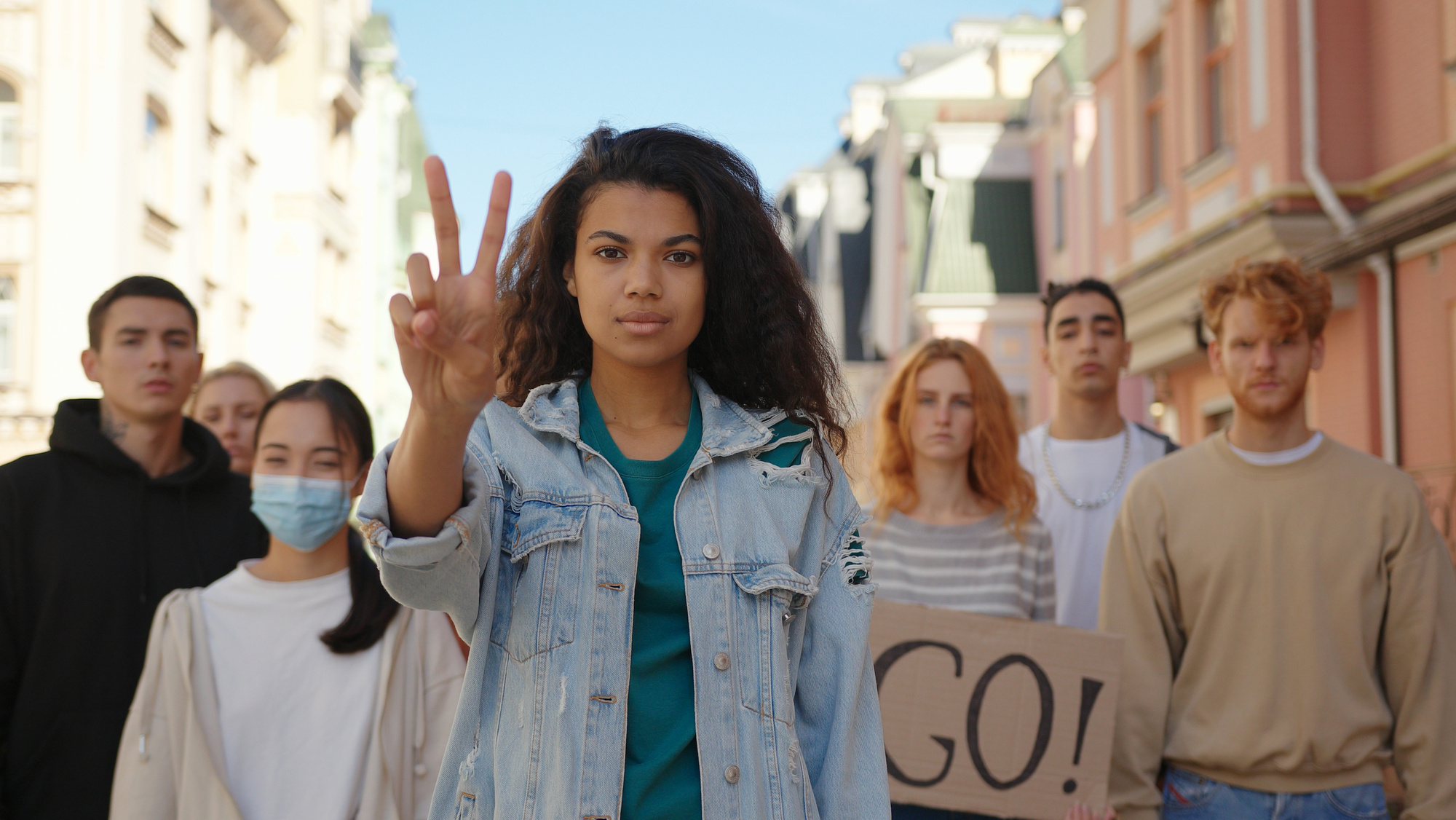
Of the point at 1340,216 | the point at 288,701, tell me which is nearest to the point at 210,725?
the point at 288,701

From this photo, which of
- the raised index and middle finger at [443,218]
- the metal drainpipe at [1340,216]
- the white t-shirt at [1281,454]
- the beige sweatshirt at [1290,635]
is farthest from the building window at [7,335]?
the raised index and middle finger at [443,218]

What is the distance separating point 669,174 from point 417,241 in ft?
145

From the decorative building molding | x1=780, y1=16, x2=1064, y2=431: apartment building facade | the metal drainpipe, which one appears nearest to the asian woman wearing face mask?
the metal drainpipe

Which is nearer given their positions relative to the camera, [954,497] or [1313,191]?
[954,497]

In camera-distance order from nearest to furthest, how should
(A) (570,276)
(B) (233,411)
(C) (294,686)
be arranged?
(A) (570,276)
(C) (294,686)
(B) (233,411)

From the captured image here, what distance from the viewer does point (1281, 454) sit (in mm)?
4051

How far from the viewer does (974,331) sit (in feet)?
69.0

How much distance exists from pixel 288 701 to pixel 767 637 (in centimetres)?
192

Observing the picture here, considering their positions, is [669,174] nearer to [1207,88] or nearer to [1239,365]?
[1239,365]

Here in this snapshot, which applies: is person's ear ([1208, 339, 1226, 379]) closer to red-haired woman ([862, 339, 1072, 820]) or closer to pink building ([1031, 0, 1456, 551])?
red-haired woman ([862, 339, 1072, 820])

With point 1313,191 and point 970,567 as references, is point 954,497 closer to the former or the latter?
point 970,567

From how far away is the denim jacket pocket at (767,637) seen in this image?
2203mm

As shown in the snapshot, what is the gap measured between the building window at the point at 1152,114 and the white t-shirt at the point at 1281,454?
10.6 m

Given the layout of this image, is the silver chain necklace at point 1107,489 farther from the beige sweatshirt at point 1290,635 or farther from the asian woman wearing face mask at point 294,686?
the asian woman wearing face mask at point 294,686
